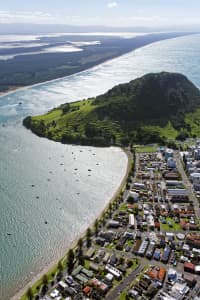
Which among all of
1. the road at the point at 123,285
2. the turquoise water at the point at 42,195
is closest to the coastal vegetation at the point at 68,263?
the road at the point at 123,285

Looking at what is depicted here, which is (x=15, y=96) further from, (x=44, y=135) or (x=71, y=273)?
(x=71, y=273)

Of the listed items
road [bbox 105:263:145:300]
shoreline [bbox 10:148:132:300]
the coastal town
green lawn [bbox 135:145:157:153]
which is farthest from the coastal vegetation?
green lawn [bbox 135:145:157:153]

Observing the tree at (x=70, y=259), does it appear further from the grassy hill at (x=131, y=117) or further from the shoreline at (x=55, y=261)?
the grassy hill at (x=131, y=117)

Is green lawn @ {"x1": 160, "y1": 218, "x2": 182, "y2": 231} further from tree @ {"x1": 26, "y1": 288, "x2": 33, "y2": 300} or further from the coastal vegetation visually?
tree @ {"x1": 26, "y1": 288, "x2": 33, "y2": 300}

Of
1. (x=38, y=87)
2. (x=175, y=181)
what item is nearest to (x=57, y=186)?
(x=175, y=181)

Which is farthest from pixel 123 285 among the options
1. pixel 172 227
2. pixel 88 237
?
pixel 172 227

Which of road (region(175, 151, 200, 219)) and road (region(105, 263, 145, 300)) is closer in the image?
road (region(105, 263, 145, 300))

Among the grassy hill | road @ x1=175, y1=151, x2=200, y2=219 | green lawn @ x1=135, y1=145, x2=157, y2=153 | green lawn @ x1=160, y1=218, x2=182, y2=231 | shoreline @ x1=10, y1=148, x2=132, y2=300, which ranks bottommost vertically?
shoreline @ x1=10, y1=148, x2=132, y2=300
